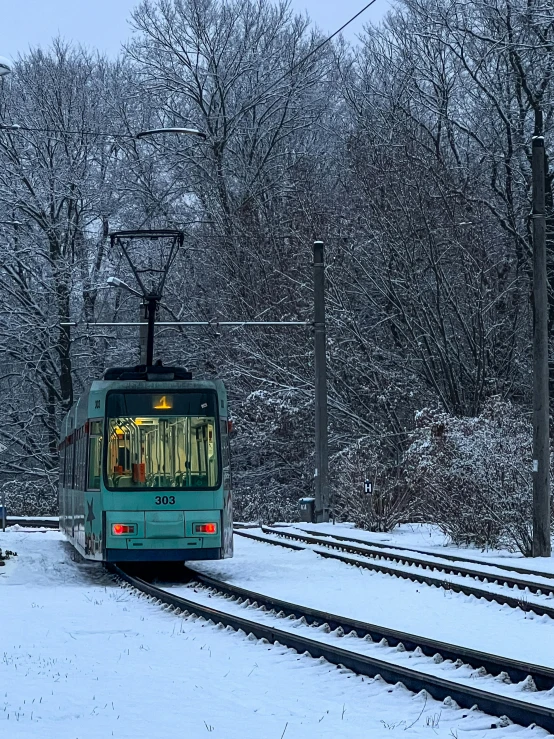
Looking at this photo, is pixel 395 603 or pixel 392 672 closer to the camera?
pixel 392 672

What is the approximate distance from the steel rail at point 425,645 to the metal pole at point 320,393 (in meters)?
14.3

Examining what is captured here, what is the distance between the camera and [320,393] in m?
29.9

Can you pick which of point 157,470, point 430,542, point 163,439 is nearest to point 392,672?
point 157,470

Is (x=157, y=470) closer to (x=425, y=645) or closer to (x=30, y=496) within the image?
(x=425, y=645)

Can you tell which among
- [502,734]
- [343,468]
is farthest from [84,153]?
[502,734]

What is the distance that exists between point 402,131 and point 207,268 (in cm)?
912

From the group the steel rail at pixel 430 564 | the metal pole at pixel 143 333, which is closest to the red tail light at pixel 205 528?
the steel rail at pixel 430 564

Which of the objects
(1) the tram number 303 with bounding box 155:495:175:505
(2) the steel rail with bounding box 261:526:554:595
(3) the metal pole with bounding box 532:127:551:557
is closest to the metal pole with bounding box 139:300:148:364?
(2) the steel rail with bounding box 261:526:554:595

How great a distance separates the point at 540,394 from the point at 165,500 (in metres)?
6.02

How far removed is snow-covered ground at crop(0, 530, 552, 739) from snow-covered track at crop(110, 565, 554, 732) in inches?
3.8

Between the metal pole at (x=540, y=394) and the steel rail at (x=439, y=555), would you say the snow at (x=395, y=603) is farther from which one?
the metal pole at (x=540, y=394)

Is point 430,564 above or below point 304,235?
below

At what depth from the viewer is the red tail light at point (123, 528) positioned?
703 inches

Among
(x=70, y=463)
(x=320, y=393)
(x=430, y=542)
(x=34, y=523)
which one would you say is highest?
(x=320, y=393)
